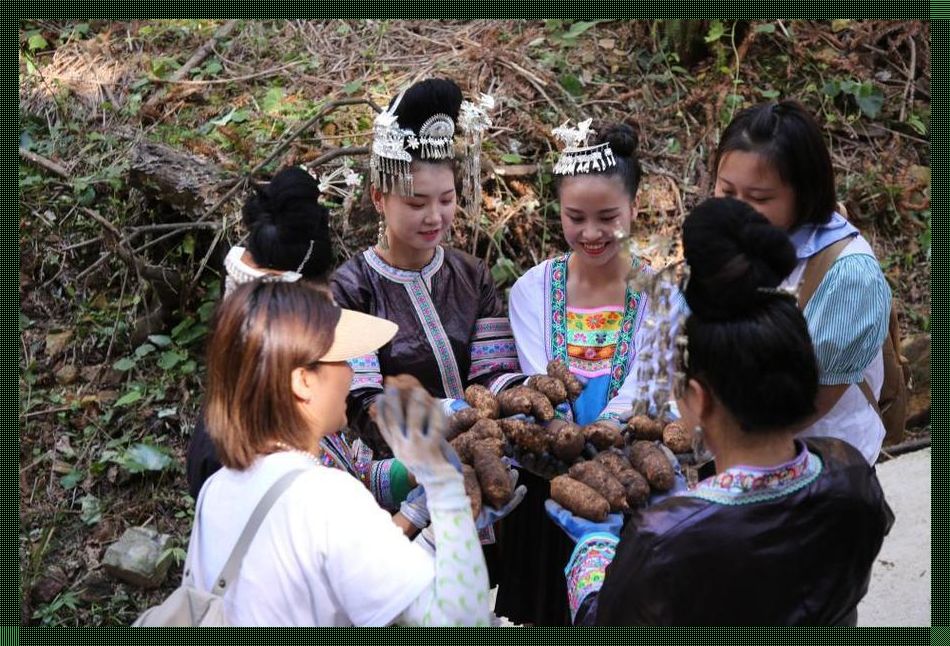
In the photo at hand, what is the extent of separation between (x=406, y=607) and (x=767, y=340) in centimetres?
89

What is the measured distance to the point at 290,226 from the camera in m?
2.63

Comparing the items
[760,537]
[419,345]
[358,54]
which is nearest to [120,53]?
[358,54]

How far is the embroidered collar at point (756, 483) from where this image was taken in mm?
1920

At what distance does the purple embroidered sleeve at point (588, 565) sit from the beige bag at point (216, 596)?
805 mm

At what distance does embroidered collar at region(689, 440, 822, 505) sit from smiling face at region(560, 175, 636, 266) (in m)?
1.20

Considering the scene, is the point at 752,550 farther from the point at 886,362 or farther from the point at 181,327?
the point at 181,327

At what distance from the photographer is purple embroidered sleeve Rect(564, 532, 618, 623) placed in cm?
225

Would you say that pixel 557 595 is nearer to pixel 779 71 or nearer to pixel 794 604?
pixel 794 604

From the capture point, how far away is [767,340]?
187cm

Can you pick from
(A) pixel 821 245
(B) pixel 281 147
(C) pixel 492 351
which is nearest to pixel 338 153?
(B) pixel 281 147

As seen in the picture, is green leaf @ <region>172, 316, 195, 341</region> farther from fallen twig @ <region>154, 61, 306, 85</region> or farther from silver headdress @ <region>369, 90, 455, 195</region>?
silver headdress @ <region>369, 90, 455, 195</region>

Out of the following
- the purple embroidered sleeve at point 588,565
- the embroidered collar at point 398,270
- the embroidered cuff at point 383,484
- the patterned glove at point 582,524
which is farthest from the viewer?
the embroidered collar at point 398,270

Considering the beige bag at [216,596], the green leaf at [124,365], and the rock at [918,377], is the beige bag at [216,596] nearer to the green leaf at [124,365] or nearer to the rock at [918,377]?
the green leaf at [124,365]

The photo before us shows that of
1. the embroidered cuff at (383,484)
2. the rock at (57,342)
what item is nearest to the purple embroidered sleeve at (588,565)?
the embroidered cuff at (383,484)
